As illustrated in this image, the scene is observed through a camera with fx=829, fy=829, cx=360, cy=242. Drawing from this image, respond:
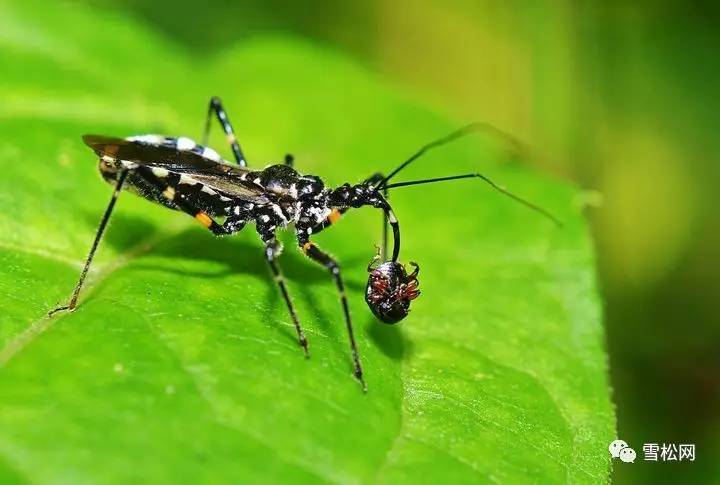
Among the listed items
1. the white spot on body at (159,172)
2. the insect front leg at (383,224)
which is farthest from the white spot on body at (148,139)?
the insect front leg at (383,224)

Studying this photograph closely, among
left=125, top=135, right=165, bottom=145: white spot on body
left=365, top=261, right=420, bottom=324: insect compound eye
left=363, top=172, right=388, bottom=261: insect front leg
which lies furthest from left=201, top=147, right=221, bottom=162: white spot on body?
left=365, top=261, right=420, bottom=324: insect compound eye

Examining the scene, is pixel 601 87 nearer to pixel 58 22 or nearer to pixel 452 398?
pixel 452 398

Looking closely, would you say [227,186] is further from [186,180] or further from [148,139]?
[148,139]

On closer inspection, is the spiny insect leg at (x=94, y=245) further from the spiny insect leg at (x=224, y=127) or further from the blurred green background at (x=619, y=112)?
the blurred green background at (x=619, y=112)

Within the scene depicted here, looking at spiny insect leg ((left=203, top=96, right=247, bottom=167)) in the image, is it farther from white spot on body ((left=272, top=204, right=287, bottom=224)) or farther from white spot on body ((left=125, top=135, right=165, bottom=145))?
white spot on body ((left=125, top=135, right=165, bottom=145))

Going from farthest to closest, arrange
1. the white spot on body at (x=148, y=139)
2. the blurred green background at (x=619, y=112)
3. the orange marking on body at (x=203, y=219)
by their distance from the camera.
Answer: the blurred green background at (x=619, y=112), the white spot on body at (x=148, y=139), the orange marking on body at (x=203, y=219)
